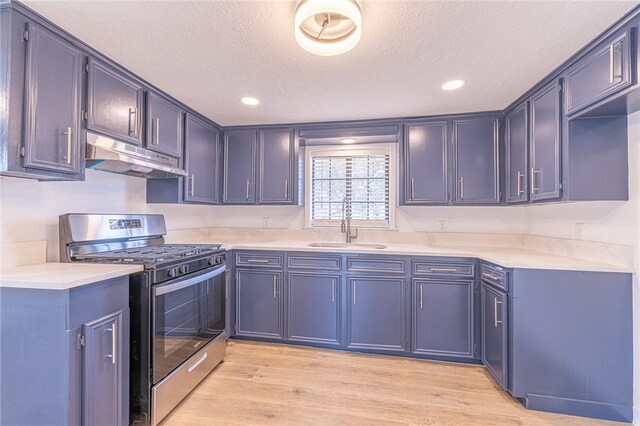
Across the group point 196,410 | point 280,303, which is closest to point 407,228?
point 280,303

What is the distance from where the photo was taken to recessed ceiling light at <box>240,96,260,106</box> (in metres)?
2.56

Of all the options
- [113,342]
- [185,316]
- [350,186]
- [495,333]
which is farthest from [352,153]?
[113,342]

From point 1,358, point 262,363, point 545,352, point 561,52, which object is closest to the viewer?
point 1,358

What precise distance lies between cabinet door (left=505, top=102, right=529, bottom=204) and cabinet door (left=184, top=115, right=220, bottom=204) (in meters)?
2.89

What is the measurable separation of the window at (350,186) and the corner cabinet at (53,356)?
2.33m

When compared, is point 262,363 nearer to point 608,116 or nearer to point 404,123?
point 404,123

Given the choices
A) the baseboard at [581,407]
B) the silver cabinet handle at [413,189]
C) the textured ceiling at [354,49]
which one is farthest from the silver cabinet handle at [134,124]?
the baseboard at [581,407]

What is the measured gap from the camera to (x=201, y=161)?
3025mm

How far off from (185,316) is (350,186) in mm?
2115

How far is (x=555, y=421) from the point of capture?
187 centimetres

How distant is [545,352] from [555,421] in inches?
15.4

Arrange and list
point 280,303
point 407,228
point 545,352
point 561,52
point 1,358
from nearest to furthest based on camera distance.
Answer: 1. point 1,358
2. point 561,52
3. point 545,352
4. point 280,303
5. point 407,228

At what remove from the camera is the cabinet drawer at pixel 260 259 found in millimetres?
2875

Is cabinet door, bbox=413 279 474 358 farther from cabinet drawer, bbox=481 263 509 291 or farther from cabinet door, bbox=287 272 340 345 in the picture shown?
cabinet door, bbox=287 272 340 345
